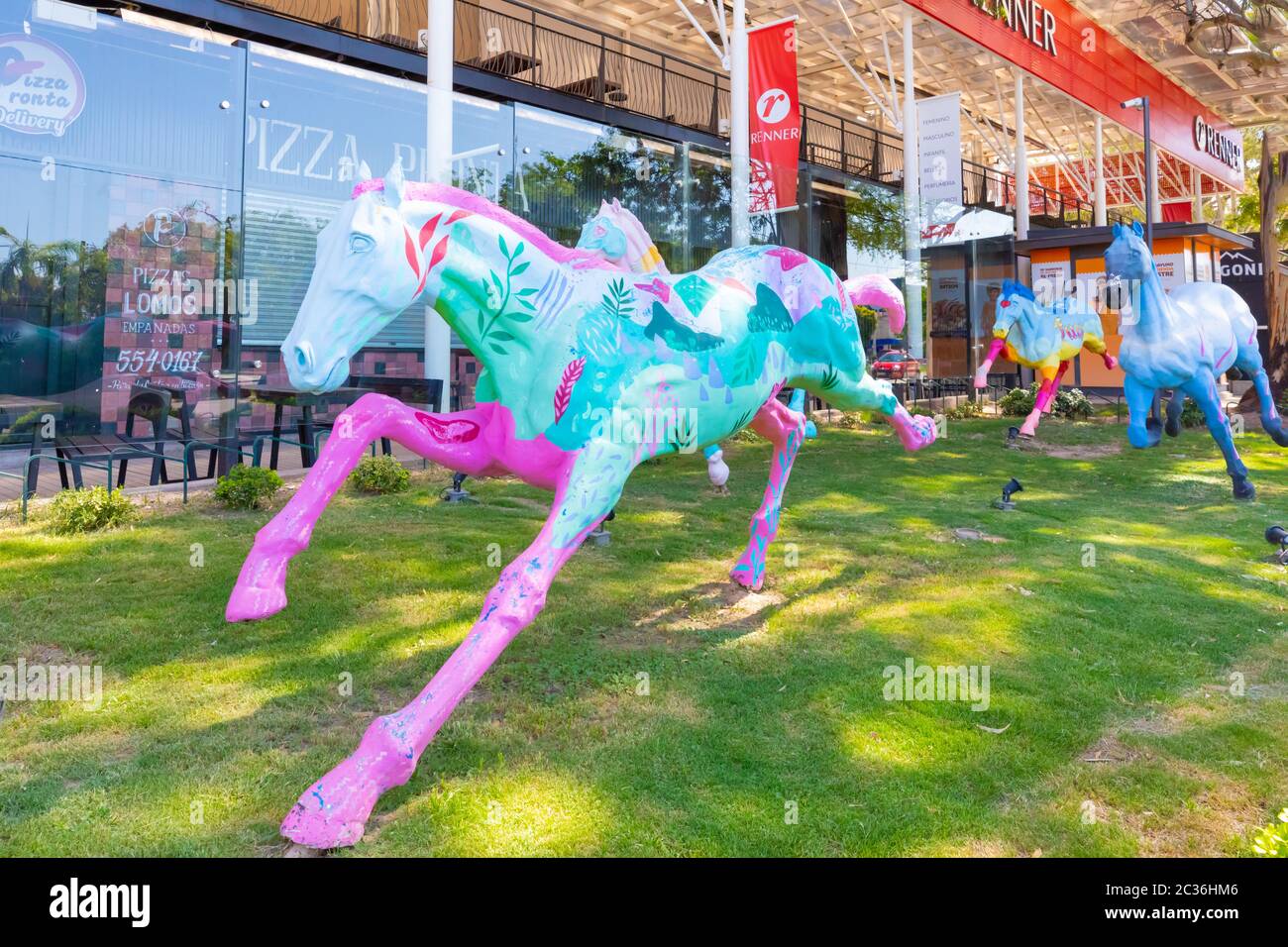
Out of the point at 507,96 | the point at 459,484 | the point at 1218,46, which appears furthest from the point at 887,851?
the point at 1218,46

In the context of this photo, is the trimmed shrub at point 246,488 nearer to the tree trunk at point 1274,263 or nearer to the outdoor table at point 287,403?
the outdoor table at point 287,403

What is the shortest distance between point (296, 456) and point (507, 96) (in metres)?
7.26

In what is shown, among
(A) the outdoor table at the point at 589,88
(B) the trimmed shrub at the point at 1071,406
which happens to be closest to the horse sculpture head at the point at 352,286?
(A) the outdoor table at the point at 589,88

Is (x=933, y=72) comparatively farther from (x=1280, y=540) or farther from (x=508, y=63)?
(x=1280, y=540)

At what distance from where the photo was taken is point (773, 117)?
12.0m

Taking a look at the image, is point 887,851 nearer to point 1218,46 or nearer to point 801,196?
point 801,196

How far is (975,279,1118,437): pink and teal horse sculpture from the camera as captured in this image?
1255cm

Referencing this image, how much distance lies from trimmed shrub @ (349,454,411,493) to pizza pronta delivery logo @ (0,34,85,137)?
4.10 metres

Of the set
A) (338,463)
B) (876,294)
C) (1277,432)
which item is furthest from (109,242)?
(1277,432)

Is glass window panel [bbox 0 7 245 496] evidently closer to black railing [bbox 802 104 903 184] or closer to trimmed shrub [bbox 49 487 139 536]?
trimmed shrub [bbox 49 487 139 536]

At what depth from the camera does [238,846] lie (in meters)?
2.36

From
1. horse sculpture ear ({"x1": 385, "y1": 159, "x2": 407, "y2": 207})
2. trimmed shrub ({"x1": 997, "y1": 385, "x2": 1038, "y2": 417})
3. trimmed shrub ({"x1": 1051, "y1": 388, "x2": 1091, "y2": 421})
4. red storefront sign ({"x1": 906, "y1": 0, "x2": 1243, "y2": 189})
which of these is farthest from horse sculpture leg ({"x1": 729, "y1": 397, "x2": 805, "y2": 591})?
trimmed shrub ({"x1": 997, "y1": 385, "x2": 1038, "y2": 417})

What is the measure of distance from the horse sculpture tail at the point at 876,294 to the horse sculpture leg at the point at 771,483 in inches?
29.2

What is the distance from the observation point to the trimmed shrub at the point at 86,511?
224 inches
